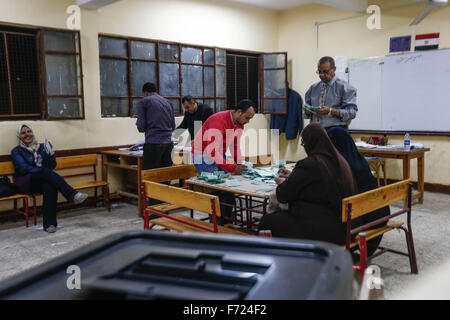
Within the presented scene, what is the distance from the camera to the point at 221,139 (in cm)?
366

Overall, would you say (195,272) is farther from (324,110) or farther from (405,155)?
(405,155)

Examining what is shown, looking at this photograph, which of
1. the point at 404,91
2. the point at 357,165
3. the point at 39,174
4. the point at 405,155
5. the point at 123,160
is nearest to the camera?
the point at 357,165

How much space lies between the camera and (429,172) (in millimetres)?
6336

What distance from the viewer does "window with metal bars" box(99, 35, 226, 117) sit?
5.75 metres

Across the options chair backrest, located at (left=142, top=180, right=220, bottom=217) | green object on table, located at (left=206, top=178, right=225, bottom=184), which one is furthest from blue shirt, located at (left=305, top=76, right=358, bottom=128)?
chair backrest, located at (left=142, top=180, right=220, bottom=217)

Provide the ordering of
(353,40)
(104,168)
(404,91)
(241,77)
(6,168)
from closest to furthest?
(6,168), (104,168), (404,91), (353,40), (241,77)

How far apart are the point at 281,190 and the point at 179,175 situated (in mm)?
1333

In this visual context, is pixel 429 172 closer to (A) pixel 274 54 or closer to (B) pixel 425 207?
(B) pixel 425 207

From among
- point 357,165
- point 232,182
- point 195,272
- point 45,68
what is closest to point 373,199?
point 357,165

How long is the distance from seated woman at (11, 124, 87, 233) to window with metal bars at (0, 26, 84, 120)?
0.42 meters

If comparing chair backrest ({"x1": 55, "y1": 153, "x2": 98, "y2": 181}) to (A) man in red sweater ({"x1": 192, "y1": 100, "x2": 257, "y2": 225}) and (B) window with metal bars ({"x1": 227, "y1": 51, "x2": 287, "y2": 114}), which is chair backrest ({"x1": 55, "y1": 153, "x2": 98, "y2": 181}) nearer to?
(A) man in red sweater ({"x1": 192, "y1": 100, "x2": 257, "y2": 225})

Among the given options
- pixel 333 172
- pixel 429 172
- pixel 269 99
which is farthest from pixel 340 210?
pixel 269 99

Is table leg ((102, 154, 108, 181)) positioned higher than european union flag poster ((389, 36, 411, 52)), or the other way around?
european union flag poster ((389, 36, 411, 52))

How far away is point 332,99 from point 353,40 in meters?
3.46
